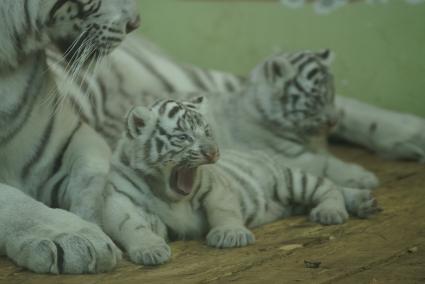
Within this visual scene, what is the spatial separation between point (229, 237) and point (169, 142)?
307mm

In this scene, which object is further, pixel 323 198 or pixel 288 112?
pixel 288 112

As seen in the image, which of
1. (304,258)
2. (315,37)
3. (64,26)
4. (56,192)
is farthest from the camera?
(315,37)

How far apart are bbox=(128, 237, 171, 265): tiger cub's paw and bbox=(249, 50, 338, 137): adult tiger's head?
1.10m

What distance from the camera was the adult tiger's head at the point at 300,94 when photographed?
3.48 metres

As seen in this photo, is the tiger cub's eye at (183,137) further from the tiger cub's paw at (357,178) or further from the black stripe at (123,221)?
the tiger cub's paw at (357,178)

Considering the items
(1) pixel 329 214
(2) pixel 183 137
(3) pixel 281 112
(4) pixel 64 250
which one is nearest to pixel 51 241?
(4) pixel 64 250

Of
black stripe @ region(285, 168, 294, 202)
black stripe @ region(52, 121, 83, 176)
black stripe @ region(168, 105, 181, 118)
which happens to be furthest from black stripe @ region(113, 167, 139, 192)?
black stripe @ region(285, 168, 294, 202)

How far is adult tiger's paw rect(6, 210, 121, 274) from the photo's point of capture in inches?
96.3

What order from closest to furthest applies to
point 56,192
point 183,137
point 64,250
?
point 64,250 → point 183,137 → point 56,192

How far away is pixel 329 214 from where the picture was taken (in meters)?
2.88

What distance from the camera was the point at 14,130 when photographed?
2889mm

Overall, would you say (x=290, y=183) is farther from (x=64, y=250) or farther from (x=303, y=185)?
(x=64, y=250)

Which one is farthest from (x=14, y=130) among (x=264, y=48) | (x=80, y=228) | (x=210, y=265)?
(x=264, y=48)

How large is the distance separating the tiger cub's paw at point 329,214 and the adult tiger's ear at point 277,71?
0.71 metres
